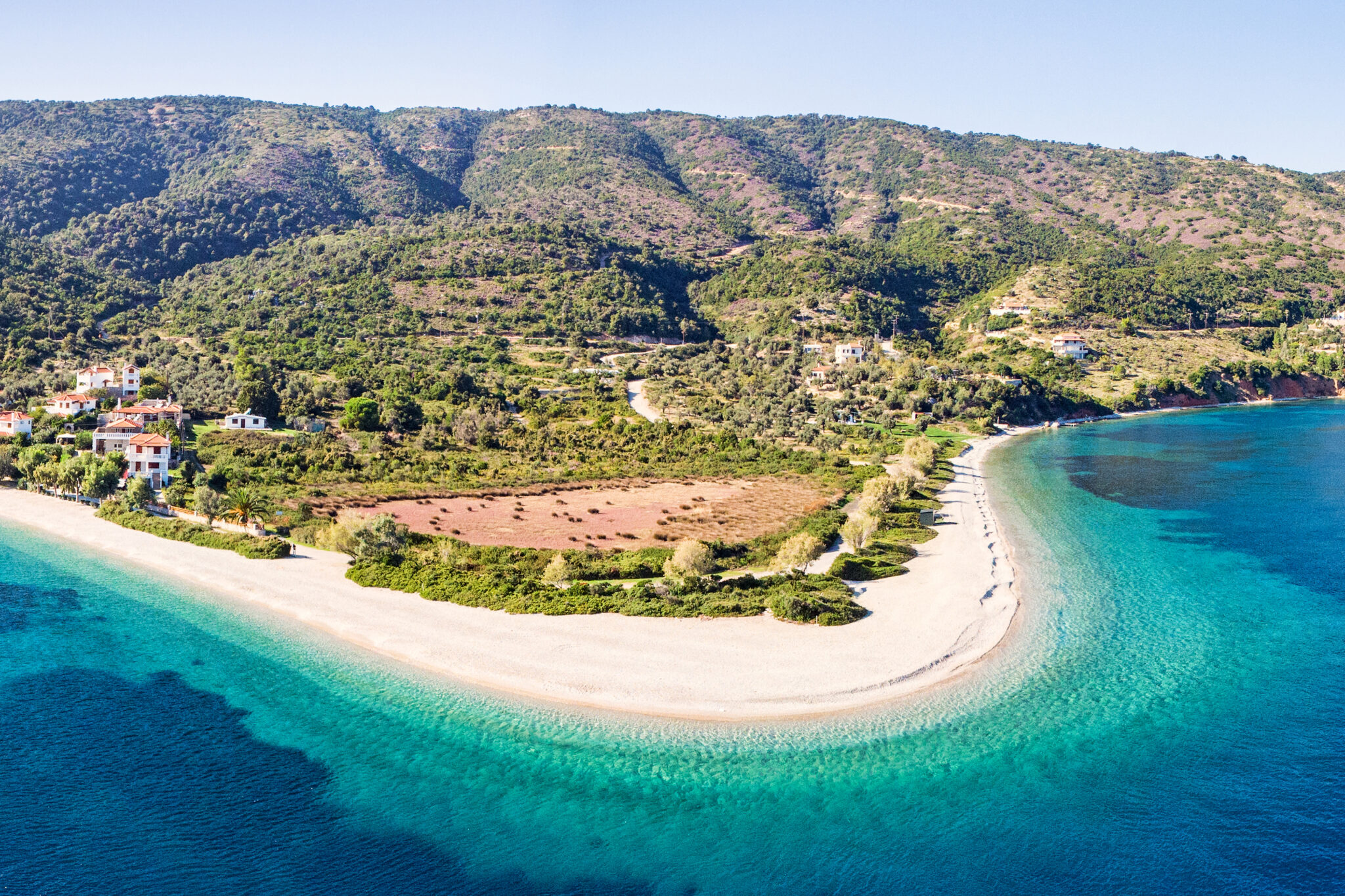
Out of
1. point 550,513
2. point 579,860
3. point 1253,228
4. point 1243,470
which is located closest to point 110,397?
point 550,513

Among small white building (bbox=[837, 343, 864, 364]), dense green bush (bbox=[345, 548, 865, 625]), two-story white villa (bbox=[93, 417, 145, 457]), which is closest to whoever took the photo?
dense green bush (bbox=[345, 548, 865, 625])

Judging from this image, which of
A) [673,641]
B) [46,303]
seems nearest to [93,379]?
[46,303]

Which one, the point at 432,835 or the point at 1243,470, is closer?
the point at 432,835

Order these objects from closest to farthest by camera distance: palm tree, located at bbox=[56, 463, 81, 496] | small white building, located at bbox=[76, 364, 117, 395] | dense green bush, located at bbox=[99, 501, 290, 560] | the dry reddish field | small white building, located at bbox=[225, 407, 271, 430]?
dense green bush, located at bbox=[99, 501, 290, 560]
the dry reddish field
palm tree, located at bbox=[56, 463, 81, 496]
small white building, located at bbox=[225, 407, 271, 430]
small white building, located at bbox=[76, 364, 117, 395]

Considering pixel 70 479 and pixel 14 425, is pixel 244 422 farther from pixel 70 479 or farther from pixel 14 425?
pixel 70 479

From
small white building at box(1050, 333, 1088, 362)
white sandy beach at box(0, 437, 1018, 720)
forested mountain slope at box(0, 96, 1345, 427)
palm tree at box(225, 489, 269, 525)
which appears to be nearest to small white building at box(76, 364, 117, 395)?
forested mountain slope at box(0, 96, 1345, 427)

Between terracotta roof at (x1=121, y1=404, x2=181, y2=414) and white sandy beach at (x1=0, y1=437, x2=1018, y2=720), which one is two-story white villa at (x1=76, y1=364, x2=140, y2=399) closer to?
terracotta roof at (x1=121, y1=404, x2=181, y2=414)

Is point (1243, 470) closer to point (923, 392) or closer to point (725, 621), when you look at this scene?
point (923, 392)
